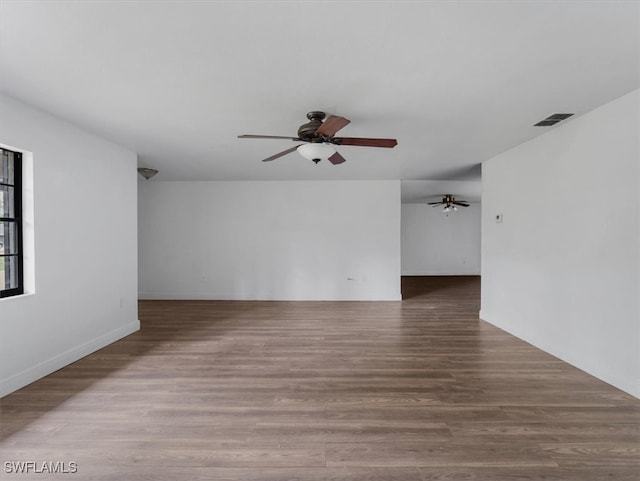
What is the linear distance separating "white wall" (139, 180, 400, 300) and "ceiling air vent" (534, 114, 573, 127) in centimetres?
329

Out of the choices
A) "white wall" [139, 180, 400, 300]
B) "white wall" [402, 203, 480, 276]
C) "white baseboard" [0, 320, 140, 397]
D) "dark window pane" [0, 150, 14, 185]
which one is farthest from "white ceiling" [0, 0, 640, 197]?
"white wall" [402, 203, 480, 276]

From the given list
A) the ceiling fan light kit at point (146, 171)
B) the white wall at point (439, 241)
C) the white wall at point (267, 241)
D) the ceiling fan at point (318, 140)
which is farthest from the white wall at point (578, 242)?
the white wall at point (439, 241)

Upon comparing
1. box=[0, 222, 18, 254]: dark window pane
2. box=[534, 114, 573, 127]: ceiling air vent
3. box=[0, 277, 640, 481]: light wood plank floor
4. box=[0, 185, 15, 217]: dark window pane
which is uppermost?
box=[534, 114, 573, 127]: ceiling air vent

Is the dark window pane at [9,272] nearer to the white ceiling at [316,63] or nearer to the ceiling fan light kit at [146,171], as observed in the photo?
the white ceiling at [316,63]

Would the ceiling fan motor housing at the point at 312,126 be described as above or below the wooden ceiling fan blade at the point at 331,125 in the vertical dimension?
above

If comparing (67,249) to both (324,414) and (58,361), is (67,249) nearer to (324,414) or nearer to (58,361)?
(58,361)

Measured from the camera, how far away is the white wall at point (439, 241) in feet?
33.6

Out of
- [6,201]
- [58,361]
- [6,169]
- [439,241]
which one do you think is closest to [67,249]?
[6,201]

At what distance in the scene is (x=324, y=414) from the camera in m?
2.19

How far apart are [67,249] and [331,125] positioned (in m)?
2.88

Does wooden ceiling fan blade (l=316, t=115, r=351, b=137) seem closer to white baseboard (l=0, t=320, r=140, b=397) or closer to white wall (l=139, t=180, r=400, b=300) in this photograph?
white baseboard (l=0, t=320, r=140, b=397)

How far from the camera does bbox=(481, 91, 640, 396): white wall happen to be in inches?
99.4

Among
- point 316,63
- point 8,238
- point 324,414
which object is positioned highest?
point 316,63

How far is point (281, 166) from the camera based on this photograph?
16.5 feet
